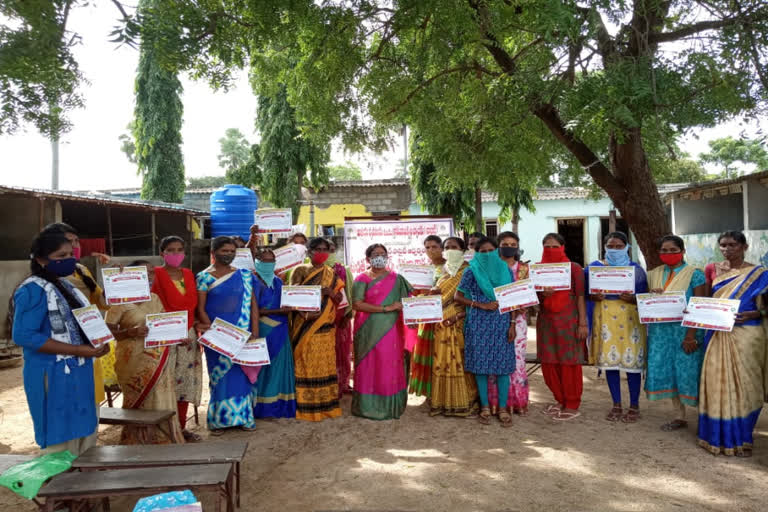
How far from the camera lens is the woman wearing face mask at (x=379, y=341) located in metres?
5.57

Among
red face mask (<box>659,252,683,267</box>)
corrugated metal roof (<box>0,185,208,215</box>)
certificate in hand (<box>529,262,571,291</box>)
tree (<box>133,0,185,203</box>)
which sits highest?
tree (<box>133,0,185,203</box>)

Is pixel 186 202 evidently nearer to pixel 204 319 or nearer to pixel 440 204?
pixel 440 204

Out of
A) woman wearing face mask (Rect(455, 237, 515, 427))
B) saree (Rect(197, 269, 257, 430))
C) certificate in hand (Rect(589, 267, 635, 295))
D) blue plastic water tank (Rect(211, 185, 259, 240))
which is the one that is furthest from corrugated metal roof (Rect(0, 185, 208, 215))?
certificate in hand (Rect(589, 267, 635, 295))

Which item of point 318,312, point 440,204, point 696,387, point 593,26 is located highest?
point 593,26

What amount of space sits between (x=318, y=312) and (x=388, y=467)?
1764 mm

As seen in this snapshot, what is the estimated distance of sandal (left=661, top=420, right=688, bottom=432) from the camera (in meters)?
5.18

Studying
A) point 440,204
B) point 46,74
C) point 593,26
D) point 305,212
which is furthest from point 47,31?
point 305,212

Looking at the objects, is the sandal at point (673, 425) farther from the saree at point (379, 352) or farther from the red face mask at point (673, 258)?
the saree at point (379, 352)

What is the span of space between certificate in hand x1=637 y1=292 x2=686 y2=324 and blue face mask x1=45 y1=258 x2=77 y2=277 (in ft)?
14.9

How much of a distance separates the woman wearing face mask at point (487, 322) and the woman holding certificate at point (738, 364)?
5.68 ft

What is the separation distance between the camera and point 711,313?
4.40 metres

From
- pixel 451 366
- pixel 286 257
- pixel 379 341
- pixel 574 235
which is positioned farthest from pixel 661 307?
pixel 574 235

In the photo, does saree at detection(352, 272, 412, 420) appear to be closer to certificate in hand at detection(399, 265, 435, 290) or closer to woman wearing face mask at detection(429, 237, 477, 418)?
certificate in hand at detection(399, 265, 435, 290)

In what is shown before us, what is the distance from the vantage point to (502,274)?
5.46 meters
